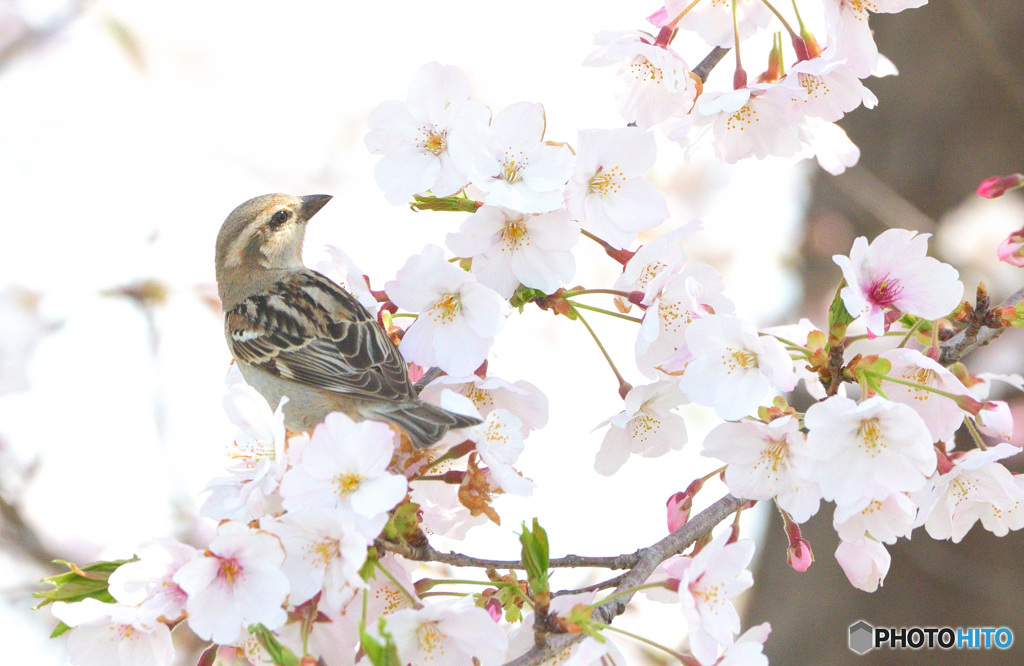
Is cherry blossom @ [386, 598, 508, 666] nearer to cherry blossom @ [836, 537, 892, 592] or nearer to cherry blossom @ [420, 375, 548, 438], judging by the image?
cherry blossom @ [420, 375, 548, 438]

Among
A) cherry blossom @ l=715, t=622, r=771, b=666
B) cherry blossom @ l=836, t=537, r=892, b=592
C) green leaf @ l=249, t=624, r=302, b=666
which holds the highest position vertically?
green leaf @ l=249, t=624, r=302, b=666

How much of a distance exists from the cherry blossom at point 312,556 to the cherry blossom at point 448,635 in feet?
0.41

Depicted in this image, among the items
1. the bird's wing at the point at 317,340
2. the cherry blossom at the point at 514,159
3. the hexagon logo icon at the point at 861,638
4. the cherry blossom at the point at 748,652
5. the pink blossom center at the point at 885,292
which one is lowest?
the hexagon logo icon at the point at 861,638

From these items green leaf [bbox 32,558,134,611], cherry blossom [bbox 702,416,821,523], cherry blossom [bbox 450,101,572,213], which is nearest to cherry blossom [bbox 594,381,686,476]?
cherry blossom [bbox 702,416,821,523]

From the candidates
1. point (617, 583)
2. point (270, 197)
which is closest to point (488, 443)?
point (617, 583)

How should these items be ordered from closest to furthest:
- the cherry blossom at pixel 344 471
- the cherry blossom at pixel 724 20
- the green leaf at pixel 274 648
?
the green leaf at pixel 274 648 → the cherry blossom at pixel 344 471 → the cherry blossom at pixel 724 20

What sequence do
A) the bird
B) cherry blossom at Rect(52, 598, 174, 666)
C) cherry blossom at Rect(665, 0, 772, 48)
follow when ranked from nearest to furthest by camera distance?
cherry blossom at Rect(52, 598, 174, 666), the bird, cherry blossom at Rect(665, 0, 772, 48)

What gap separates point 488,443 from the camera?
198 cm

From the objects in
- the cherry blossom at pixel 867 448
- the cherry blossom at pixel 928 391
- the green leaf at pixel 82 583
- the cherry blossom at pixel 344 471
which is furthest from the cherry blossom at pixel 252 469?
the cherry blossom at pixel 928 391

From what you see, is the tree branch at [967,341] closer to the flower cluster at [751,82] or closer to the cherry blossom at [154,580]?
the flower cluster at [751,82]

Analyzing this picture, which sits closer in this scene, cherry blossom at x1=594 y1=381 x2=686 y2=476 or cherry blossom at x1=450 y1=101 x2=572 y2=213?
cherry blossom at x1=450 y1=101 x2=572 y2=213

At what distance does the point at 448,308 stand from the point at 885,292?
3.17ft

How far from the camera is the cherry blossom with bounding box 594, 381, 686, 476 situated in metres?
2.27

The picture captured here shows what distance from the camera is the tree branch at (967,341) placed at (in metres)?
2.27
